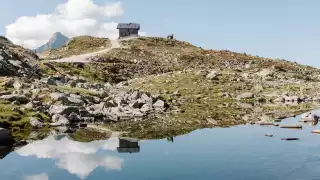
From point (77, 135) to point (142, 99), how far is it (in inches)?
823

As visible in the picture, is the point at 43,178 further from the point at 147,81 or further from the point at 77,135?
the point at 147,81

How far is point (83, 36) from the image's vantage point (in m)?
170

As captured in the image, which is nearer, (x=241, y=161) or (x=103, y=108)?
(x=241, y=161)

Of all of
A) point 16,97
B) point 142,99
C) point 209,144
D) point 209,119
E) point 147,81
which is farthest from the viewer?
point 147,81

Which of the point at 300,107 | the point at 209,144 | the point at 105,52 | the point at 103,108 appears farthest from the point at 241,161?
the point at 105,52

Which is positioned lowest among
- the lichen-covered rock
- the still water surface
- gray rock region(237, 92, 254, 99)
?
the still water surface

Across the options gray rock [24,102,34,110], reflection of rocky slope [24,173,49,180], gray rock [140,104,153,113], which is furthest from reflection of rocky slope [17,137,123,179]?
gray rock [140,104,153,113]

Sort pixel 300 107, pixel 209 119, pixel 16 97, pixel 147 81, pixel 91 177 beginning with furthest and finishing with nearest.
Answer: pixel 147 81 → pixel 300 107 → pixel 209 119 → pixel 16 97 → pixel 91 177

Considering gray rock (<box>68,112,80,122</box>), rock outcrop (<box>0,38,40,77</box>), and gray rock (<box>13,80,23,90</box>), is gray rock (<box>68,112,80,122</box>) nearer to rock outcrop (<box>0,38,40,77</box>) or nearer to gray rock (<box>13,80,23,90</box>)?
gray rock (<box>13,80,23,90</box>)

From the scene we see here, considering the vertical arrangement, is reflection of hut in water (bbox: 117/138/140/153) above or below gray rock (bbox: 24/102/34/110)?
below

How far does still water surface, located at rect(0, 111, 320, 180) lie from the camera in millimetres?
24984

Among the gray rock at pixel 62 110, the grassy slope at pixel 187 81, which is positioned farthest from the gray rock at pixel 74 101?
the grassy slope at pixel 187 81

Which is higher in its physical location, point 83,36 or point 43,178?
point 83,36

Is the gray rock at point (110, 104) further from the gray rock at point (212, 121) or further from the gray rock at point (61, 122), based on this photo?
the gray rock at point (212, 121)
